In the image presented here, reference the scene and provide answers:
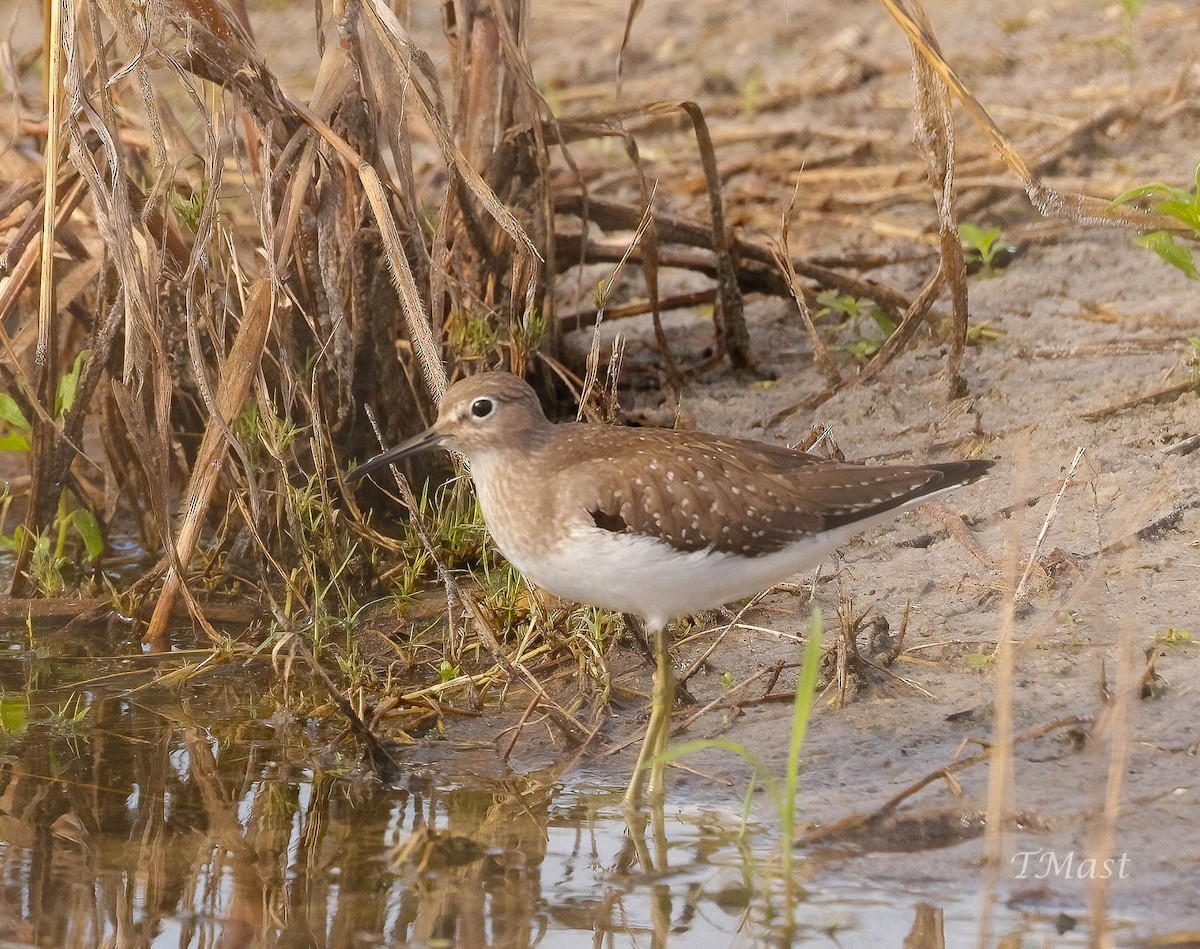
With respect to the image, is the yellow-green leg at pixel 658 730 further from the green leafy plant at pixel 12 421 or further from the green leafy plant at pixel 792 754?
the green leafy plant at pixel 12 421

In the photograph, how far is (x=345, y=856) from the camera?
4.66 m

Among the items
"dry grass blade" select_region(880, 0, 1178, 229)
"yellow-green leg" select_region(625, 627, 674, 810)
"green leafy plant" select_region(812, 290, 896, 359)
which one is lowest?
"yellow-green leg" select_region(625, 627, 674, 810)

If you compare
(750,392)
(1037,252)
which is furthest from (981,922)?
(1037,252)

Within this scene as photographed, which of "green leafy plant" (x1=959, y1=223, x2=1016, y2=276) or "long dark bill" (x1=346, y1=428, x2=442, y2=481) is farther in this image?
"green leafy plant" (x1=959, y1=223, x2=1016, y2=276)

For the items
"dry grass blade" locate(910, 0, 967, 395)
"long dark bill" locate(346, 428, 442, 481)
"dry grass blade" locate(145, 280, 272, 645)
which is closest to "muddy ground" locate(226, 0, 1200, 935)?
"dry grass blade" locate(910, 0, 967, 395)

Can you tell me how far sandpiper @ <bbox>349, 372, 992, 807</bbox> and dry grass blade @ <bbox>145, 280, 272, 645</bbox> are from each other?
76 centimetres

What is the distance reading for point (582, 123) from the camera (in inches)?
278

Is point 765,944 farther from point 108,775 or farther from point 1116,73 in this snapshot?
point 1116,73

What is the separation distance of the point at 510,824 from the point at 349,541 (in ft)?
6.13

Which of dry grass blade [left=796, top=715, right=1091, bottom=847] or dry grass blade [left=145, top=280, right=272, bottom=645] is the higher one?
dry grass blade [left=145, top=280, right=272, bottom=645]

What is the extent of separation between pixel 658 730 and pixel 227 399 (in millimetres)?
2139

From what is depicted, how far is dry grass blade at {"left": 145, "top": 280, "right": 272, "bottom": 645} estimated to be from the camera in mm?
5801

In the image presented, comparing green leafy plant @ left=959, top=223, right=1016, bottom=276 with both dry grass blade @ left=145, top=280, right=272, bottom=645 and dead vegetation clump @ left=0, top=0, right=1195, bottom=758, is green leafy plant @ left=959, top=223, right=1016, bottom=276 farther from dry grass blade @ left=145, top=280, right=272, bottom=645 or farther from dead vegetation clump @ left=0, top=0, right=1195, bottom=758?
dry grass blade @ left=145, top=280, right=272, bottom=645

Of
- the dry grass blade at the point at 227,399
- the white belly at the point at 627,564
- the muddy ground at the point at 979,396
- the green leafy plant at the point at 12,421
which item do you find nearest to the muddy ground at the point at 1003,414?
the muddy ground at the point at 979,396
